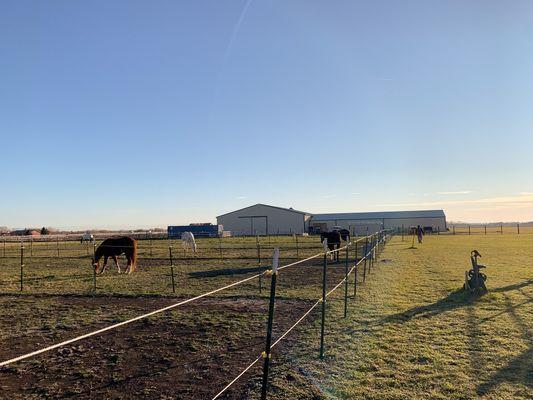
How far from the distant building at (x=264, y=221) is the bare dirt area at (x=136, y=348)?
2331 inches

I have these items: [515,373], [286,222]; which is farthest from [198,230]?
[515,373]

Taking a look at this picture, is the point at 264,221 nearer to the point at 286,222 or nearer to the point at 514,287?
the point at 286,222

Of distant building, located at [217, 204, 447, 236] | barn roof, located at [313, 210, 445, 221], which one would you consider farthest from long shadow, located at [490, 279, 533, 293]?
barn roof, located at [313, 210, 445, 221]

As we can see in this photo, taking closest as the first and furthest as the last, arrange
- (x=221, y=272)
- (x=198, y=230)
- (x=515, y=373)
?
(x=515, y=373) → (x=221, y=272) → (x=198, y=230)

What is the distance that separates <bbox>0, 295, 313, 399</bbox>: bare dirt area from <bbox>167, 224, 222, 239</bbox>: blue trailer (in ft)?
176

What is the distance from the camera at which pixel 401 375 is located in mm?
5160

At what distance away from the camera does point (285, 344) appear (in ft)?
21.7

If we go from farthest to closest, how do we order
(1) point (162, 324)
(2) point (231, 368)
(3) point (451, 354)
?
(1) point (162, 324), (3) point (451, 354), (2) point (231, 368)

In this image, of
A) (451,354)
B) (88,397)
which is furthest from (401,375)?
(88,397)

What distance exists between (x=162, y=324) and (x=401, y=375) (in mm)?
4668

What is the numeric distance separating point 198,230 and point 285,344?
197 ft

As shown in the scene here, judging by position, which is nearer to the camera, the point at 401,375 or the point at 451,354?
the point at 401,375

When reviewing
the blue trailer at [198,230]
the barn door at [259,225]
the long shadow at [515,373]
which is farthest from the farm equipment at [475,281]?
the barn door at [259,225]

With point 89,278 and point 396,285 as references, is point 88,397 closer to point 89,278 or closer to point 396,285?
point 396,285
